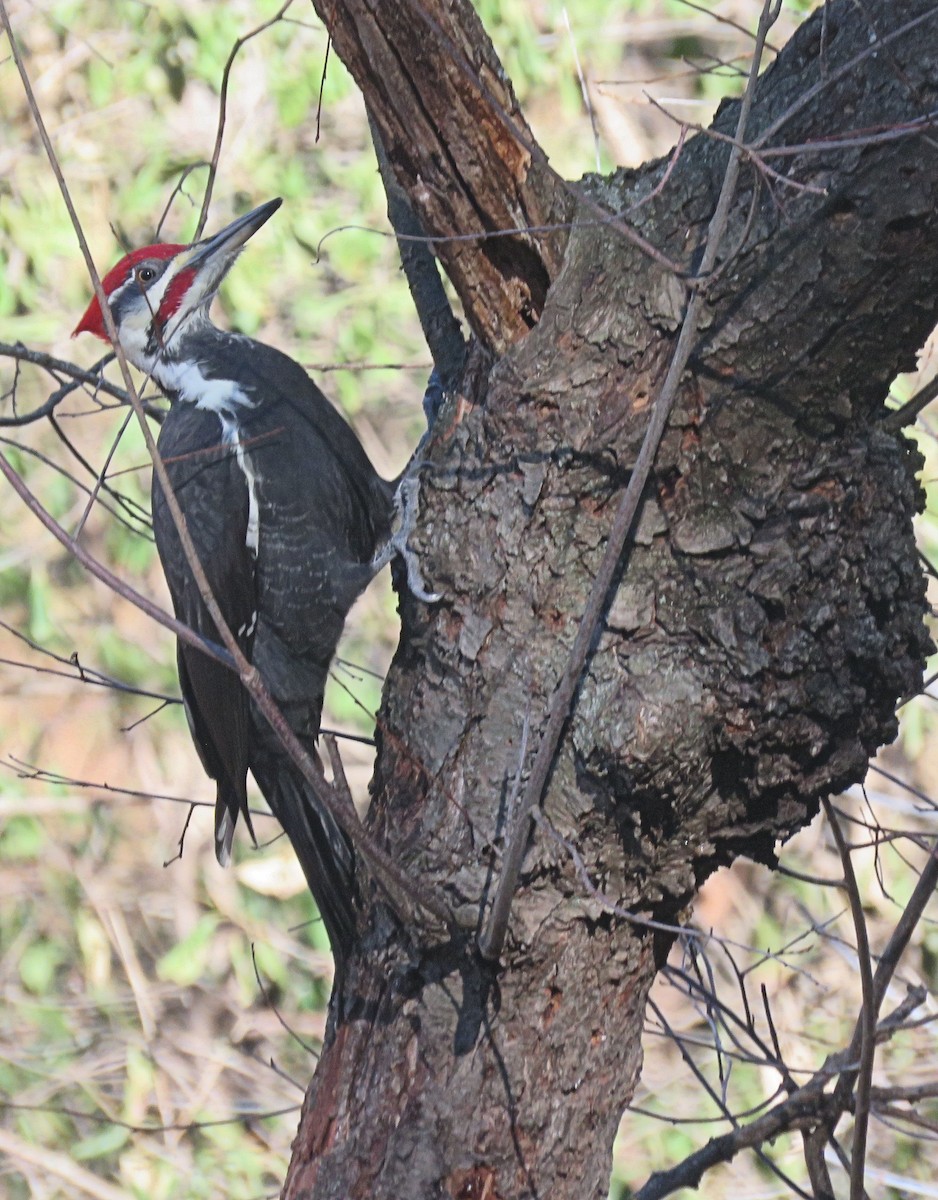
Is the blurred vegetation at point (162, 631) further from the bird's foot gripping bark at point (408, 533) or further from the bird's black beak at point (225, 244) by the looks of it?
the bird's foot gripping bark at point (408, 533)

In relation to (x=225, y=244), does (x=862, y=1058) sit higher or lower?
lower

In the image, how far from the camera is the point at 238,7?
213 inches

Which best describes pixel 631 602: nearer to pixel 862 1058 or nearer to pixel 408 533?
pixel 408 533

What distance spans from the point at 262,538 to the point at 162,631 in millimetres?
2557

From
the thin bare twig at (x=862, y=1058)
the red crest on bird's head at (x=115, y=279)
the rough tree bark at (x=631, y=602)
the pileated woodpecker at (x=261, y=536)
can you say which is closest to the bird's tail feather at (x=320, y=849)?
the pileated woodpecker at (x=261, y=536)

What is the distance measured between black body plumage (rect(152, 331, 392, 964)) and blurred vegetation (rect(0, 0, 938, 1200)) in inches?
75.1

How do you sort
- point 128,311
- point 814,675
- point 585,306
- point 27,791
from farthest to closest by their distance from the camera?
1. point 27,791
2. point 128,311
3. point 585,306
4. point 814,675

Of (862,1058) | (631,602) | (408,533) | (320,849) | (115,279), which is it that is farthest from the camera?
(115,279)

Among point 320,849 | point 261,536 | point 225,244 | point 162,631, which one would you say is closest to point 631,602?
point 320,849

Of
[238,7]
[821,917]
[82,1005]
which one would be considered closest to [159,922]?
[82,1005]

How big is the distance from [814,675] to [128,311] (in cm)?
231

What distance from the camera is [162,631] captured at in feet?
18.1

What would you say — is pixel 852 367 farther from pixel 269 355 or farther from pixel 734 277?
pixel 269 355

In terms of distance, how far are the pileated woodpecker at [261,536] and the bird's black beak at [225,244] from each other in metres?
0.02
